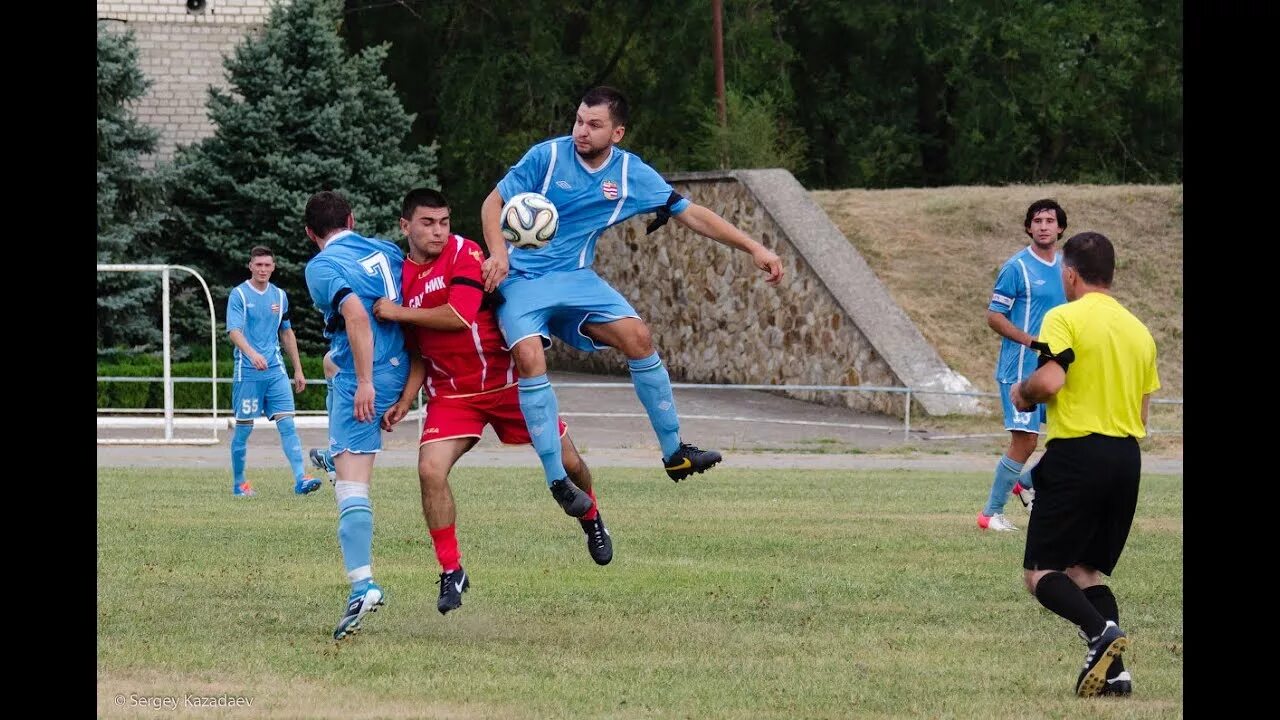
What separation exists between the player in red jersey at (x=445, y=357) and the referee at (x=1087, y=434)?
119 inches

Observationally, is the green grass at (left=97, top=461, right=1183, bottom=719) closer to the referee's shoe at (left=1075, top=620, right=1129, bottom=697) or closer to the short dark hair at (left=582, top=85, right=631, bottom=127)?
the referee's shoe at (left=1075, top=620, right=1129, bottom=697)

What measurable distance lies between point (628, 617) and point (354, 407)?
1943mm

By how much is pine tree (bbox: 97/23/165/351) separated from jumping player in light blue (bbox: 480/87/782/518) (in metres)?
23.0

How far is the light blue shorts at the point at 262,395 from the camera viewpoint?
698 inches

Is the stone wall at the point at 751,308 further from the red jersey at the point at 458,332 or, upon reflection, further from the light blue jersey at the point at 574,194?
the red jersey at the point at 458,332

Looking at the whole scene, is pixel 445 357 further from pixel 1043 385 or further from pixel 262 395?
pixel 262 395

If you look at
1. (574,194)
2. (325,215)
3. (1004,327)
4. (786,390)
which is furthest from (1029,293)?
(786,390)

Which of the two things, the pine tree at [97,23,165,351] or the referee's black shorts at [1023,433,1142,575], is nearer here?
the referee's black shorts at [1023,433,1142,575]

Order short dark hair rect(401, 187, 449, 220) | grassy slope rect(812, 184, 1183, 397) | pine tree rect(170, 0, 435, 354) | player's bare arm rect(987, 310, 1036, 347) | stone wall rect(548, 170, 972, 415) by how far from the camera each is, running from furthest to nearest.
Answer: pine tree rect(170, 0, 435, 354), grassy slope rect(812, 184, 1183, 397), stone wall rect(548, 170, 972, 415), player's bare arm rect(987, 310, 1036, 347), short dark hair rect(401, 187, 449, 220)

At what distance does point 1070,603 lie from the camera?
7.56m

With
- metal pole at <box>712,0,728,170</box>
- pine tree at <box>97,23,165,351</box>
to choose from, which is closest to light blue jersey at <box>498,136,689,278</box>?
pine tree at <box>97,23,165,351</box>

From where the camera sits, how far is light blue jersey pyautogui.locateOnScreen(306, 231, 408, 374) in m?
9.15

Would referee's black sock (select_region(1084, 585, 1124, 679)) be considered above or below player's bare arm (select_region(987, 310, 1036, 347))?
below
